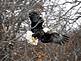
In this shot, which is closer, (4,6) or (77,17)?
(4,6)

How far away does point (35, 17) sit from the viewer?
676 centimetres

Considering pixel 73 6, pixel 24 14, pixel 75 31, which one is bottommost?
pixel 75 31

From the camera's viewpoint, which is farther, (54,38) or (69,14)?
(69,14)

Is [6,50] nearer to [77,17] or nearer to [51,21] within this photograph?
[51,21]

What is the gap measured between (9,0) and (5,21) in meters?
0.69

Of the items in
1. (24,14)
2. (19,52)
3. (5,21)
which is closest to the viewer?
(24,14)

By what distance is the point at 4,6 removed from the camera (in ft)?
16.0

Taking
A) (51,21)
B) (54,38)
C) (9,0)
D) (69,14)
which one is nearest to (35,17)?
(54,38)

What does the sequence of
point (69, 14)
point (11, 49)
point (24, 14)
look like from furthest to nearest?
1. point (69, 14)
2. point (11, 49)
3. point (24, 14)

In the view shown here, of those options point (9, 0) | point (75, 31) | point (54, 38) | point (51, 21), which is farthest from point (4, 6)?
point (75, 31)

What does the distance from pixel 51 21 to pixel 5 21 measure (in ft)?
11.3

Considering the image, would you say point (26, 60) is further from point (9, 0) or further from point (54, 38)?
point (54, 38)

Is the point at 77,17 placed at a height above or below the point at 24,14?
below

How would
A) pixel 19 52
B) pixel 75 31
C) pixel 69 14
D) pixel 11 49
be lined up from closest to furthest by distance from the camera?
pixel 11 49
pixel 19 52
pixel 69 14
pixel 75 31
